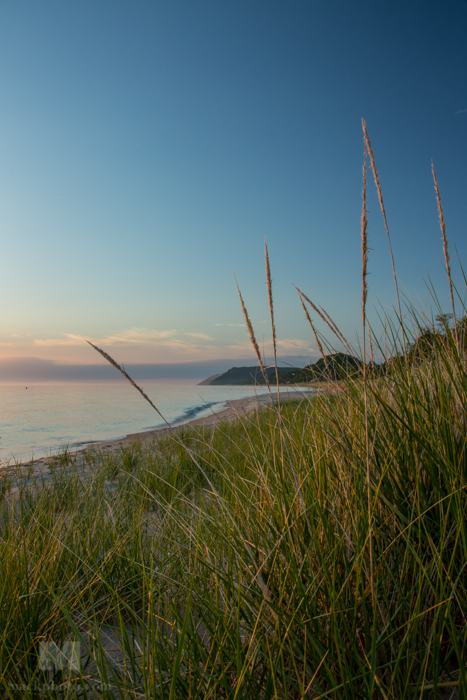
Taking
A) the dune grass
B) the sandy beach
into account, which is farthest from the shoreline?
the dune grass

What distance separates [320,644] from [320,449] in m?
0.77

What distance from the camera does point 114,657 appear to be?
1261mm

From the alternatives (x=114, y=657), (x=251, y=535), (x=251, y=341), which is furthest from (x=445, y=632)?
(x=114, y=657)

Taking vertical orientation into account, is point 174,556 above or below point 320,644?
below

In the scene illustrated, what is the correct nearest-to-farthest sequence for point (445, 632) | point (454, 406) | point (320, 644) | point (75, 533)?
1. point (320, 644)
2. point (445, 632)
3. point (454, 406)
4. point (75, 533)

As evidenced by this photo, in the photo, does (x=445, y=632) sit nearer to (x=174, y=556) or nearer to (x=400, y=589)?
(x=400, y=589)

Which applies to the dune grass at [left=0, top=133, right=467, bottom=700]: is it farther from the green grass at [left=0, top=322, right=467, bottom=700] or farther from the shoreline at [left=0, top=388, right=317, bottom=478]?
the shoreline at [left=0, top=388, right=317, bottom=478]

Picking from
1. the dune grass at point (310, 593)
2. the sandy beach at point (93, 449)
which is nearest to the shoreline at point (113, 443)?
the sandy beach at point (93, 449)

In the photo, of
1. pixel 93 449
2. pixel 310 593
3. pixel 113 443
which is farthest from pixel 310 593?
pixel 113 443

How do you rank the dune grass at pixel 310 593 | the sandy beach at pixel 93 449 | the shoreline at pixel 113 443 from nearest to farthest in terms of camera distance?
1. the dune grass at pixel 310 593
2. the shoreline at pixel 113 443
3. the sandy beach at pixel 93 449

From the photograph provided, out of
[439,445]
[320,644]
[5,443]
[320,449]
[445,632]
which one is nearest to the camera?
[320,644]

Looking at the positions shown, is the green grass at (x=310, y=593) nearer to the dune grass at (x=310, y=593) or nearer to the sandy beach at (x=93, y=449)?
the dune grass at (x=310, y=593)

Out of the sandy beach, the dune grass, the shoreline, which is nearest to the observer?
the dune grass

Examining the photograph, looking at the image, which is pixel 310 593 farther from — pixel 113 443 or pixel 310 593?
pixel 113 443
